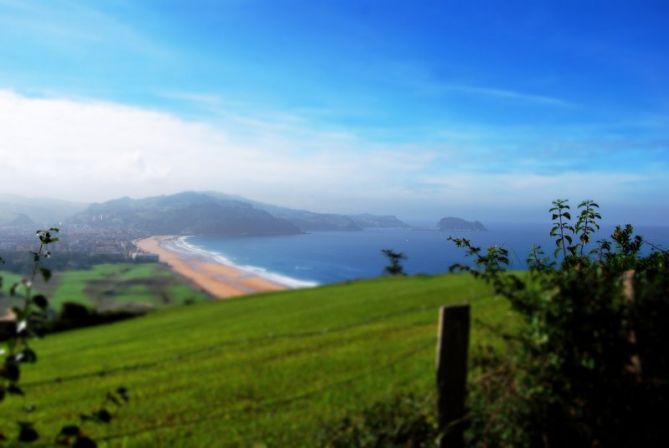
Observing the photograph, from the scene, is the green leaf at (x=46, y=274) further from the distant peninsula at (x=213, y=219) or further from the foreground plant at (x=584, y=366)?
the distant peninsula at (x=213, y=219)

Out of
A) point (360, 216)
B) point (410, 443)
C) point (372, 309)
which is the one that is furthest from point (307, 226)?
point (410, 443)

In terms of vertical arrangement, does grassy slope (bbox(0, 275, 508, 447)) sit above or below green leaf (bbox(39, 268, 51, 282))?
below

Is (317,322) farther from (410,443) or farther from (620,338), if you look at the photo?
(620,338)

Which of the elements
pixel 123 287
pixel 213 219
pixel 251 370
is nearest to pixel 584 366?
pixel 251 370

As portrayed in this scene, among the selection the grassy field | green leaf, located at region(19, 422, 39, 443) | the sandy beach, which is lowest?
the sandy beach

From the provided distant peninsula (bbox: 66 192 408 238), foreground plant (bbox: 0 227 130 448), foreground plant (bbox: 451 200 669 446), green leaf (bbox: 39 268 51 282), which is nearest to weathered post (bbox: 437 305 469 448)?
foreground plant (bbox: 451 200 669 446)

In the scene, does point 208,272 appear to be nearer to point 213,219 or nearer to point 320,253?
point 320,253

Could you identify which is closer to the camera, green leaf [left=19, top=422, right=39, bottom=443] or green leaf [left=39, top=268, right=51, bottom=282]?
green leaf [left=19, top=422, right=39, bottom=443]

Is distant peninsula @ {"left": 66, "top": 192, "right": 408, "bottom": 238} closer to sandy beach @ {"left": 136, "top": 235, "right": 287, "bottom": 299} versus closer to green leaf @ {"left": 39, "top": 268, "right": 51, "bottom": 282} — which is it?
sandy beach @ {"left": 136, "top": 235, "right": 287, "bottom": 299}
